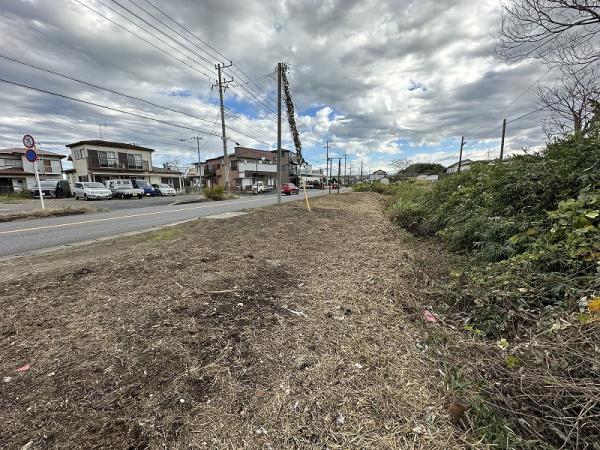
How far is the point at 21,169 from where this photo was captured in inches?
1323

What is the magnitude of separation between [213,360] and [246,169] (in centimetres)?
4995

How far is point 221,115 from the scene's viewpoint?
2425 cm

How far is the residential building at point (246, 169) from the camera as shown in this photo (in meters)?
49.4

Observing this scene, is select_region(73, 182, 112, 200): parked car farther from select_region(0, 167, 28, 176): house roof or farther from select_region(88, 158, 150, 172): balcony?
select_region(0, 167, 28, 176): house roof

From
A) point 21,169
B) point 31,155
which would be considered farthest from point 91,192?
point 21,169

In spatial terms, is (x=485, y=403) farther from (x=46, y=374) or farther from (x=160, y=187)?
(x=160, y=187)

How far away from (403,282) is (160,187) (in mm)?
32140

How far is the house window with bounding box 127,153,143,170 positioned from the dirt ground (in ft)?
128

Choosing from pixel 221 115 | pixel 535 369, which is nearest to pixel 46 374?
pixel 535 369

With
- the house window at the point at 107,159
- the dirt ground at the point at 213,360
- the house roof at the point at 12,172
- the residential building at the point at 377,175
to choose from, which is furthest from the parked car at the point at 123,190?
the residential building at the point at 377,175

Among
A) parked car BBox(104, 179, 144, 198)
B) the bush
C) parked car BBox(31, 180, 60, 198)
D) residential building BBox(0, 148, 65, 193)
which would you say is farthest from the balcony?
the bush

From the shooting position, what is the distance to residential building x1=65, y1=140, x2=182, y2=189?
108 ft

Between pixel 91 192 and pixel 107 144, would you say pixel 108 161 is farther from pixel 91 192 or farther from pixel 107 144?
pixel 91 192

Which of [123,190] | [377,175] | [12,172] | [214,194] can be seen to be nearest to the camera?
[214,194]
